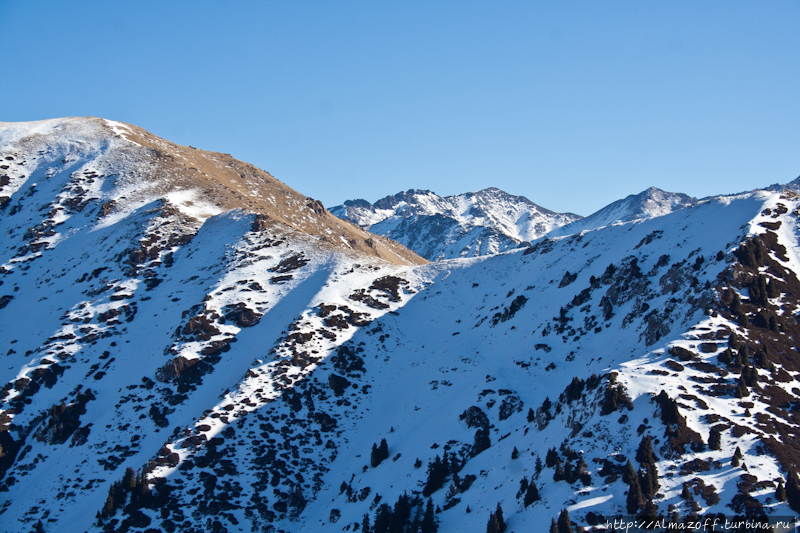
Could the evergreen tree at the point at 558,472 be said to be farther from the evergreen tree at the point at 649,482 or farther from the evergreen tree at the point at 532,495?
the evergreen tree at the point at 649,482

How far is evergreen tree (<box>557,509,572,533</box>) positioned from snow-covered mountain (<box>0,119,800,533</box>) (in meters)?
0.15

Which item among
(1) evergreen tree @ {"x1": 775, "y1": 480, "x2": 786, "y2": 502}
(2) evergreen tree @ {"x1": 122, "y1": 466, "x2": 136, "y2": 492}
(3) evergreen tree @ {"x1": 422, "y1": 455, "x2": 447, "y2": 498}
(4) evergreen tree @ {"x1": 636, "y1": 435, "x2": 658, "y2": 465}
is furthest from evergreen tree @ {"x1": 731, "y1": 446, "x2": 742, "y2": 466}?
(2) evergreen tree @ {"x1": 122, "y1": 466, "x2": 136, "y2": 492}

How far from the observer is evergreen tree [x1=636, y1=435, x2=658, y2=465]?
43750 mm

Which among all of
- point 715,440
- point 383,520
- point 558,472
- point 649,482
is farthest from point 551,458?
point 383,520

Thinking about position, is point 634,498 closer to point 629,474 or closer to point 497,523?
point 629,474

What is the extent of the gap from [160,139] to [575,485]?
16046 cm

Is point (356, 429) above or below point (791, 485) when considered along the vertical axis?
above

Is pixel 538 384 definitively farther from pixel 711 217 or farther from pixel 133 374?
pixel 133 374

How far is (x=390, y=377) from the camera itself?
82.7m

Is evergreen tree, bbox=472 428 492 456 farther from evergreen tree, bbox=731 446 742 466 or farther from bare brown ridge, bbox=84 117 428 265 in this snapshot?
bare brown ridge, bbox=84 117 428 265

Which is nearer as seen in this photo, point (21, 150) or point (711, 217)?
point (711, 217)

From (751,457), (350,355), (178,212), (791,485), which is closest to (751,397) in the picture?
(751,457)

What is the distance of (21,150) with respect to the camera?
14450cm

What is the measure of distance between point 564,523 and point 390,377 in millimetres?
44011
